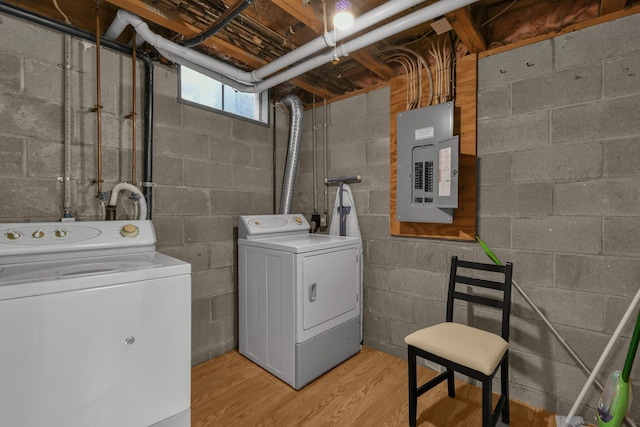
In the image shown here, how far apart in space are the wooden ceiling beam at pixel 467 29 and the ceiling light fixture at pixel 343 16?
0.56 meters

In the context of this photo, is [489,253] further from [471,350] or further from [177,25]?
[177,25]

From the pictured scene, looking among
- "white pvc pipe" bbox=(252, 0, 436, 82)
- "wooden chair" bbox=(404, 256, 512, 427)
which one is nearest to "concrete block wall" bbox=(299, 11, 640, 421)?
"wooden chair" bbox=(404, 256, 512, 427)

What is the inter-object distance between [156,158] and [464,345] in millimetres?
2211

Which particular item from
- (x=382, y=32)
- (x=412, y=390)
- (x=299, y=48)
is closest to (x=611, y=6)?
(x=382, y=32)

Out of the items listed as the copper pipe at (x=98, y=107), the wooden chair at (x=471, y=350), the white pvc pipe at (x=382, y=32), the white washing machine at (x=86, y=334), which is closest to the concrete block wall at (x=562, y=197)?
the wooden chair at (x=471, y=350)

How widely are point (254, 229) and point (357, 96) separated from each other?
1432mm

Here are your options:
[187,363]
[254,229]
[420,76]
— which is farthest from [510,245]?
[187,363]

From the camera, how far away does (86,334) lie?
1.14m

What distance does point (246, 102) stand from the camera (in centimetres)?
276

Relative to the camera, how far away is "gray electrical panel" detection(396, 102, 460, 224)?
6.51 ft

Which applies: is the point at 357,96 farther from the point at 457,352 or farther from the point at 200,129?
the point at 457,352

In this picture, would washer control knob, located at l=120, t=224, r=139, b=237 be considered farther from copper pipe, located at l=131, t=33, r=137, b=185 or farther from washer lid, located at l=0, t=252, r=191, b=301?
copper pipe, located at l=131, t=33, r=137, b=185

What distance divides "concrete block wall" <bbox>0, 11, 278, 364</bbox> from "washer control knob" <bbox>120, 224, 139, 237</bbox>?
293 millimetres

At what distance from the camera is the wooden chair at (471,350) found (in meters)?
1.40
